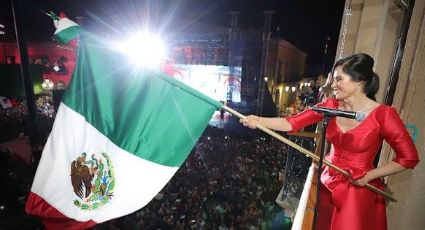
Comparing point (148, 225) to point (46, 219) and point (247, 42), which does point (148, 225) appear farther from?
point (247, 42)

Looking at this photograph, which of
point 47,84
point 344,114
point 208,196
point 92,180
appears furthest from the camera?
point 47,84

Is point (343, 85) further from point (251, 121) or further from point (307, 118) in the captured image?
point (251, 121)

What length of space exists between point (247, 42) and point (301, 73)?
812 inches

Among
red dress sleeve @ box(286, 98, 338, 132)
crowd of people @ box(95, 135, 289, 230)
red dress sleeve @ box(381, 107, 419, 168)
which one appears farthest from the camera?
crowd of people @ box(95, 135, 289, 230)

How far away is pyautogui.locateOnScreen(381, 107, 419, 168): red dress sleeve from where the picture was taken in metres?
2.60

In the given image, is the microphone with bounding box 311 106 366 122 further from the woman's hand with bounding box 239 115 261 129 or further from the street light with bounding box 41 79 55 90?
the street light with bounding box 41 79 55 90

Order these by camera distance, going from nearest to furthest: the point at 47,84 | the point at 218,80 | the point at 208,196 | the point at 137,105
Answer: the point at 137,105 → the point at 208,196 → the point at 218,80 → the point at 47,84

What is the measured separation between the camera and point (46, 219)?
3.21 metres

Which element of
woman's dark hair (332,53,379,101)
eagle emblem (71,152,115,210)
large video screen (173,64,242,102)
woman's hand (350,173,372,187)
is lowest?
large video screen (173,64,242,102)

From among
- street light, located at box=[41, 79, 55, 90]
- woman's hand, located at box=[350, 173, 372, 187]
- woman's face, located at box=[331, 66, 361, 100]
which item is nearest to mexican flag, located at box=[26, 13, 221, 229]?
woman's face, located at box=[331, 66, 361, 100]

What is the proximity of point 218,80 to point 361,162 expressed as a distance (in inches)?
1083

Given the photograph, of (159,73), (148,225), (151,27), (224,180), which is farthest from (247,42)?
(159,73)

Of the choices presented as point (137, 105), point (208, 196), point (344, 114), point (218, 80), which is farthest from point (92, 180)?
point (218, 80)

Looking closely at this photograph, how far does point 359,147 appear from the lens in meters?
2.85
